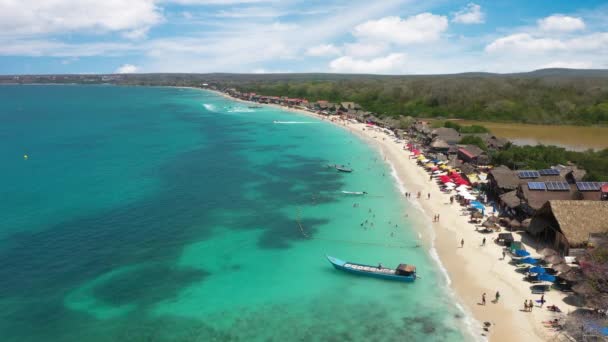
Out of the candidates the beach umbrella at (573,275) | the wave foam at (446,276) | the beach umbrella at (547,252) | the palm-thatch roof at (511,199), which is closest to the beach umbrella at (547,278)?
the beach umbrella at (573,275)

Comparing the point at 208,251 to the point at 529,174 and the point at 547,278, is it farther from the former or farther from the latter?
the point at 529,174

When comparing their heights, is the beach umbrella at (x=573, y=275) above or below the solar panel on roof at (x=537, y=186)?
below

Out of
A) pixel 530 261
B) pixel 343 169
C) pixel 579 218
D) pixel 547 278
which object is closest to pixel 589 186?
pixel 579 218

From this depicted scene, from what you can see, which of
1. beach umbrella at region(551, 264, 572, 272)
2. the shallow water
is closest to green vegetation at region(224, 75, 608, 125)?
the shallow water

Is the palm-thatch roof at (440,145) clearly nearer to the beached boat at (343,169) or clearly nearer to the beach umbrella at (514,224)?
the beached boat at (343,169)

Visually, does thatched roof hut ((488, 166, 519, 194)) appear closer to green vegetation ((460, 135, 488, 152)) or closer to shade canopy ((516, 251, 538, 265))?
shade canopy ((516, 251, 538, 265))

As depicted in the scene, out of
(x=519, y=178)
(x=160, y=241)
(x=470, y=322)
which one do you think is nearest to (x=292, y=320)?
(x=470, y=322)
